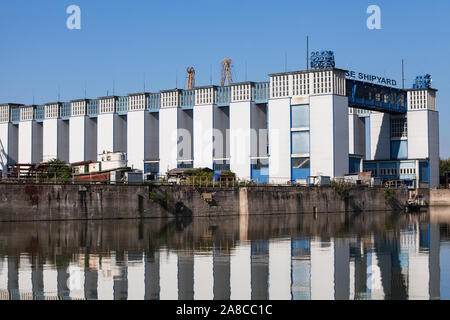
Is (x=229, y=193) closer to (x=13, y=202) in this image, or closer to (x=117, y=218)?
(x=117, y=218)

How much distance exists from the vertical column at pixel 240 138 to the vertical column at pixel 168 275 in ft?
254

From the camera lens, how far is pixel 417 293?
912 inches

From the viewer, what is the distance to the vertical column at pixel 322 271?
75.9 feet

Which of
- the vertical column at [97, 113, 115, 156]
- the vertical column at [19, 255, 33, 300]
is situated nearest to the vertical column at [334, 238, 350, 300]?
the vertical column at [19, 255, 33, 300]

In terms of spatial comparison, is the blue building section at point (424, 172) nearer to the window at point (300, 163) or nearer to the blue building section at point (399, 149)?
the blue building section at point (399, 149)

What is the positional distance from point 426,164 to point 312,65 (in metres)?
29.0

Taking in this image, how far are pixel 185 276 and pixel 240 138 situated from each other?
289 ft

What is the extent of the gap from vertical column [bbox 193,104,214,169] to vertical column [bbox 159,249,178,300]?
81.3 m

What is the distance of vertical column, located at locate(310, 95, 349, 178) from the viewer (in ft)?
340

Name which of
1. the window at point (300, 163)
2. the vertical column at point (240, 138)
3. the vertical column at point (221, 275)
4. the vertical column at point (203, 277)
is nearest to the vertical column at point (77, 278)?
the vertical column at point (203, 277)

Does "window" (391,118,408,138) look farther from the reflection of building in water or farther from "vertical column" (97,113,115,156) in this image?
the reflection of building in water

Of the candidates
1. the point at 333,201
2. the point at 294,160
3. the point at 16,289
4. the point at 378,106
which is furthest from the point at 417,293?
the point at 378,106

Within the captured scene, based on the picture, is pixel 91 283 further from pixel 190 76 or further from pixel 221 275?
pixel 190 76

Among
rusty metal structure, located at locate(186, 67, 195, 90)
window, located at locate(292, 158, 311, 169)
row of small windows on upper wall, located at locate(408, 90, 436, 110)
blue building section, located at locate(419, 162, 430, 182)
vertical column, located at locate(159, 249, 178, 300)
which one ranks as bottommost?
vertical column, located at locate(159, 249, 178, 300)
